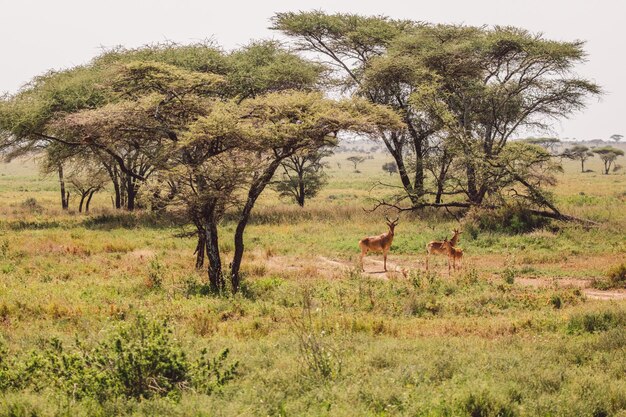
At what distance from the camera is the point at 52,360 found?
8.00m

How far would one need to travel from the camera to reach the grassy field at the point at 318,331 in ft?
23.1

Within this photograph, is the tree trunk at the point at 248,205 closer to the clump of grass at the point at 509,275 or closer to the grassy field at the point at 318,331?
the grassy field at the point at 318,331

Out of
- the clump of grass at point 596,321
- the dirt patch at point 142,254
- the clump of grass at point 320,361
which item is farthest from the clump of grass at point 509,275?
the dirt patch at point 142,254

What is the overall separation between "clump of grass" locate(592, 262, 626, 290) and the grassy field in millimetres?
225

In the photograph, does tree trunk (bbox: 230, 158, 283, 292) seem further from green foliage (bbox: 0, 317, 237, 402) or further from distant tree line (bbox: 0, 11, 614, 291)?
green foliage (bbox: 0, 317, 237, 402)

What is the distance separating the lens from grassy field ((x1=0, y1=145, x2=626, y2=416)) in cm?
705

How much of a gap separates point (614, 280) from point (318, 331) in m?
8.43

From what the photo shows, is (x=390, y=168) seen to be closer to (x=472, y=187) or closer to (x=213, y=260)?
(x=472, y=187)

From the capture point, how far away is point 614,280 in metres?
14.4

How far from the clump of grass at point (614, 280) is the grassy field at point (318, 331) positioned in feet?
0.74

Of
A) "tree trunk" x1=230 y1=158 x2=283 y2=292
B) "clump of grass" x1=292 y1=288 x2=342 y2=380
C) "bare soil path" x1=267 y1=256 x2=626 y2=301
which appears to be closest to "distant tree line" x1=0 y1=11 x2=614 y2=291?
"tree trunk" x1=230 y1=158 x2=283 y2=292

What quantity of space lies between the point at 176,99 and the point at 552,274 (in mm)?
11562

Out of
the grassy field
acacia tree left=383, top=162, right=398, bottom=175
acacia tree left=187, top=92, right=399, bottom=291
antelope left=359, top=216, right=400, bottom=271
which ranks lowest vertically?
the grassy field

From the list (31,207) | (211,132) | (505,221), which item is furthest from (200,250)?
(31,207)
